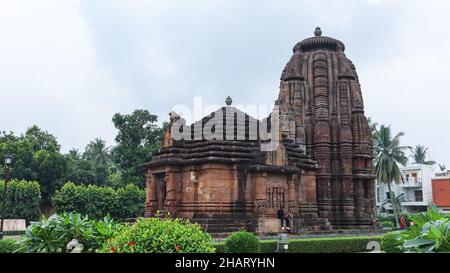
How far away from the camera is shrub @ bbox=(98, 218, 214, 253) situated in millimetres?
6789

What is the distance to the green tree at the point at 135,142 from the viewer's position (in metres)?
42.5

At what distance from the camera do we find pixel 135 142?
44.4 metres

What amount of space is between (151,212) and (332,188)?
12.1 m

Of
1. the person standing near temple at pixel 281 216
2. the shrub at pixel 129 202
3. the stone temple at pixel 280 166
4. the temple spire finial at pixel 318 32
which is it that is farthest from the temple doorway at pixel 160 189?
the temple spire finial at pixel 318 32

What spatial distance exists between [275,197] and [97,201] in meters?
20.6

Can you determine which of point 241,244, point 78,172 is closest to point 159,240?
point 241,244

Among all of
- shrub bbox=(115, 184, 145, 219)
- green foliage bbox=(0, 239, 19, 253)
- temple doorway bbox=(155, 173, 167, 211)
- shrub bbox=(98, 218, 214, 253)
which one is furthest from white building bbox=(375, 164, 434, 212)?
shrub bbox=(98, 218, 214, 253)

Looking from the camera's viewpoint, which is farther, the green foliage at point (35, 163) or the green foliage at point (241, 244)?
the green foliage at point (35, 163)

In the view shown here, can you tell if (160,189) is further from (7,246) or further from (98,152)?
(98,152)

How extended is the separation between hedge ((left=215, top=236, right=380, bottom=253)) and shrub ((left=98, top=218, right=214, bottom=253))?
625 centimetres

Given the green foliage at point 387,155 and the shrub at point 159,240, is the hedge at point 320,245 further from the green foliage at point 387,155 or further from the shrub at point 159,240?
the green foliage at point 387,155

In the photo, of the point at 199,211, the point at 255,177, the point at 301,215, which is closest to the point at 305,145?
the point at 301,215

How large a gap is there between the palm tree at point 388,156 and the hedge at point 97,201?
74.9ft
